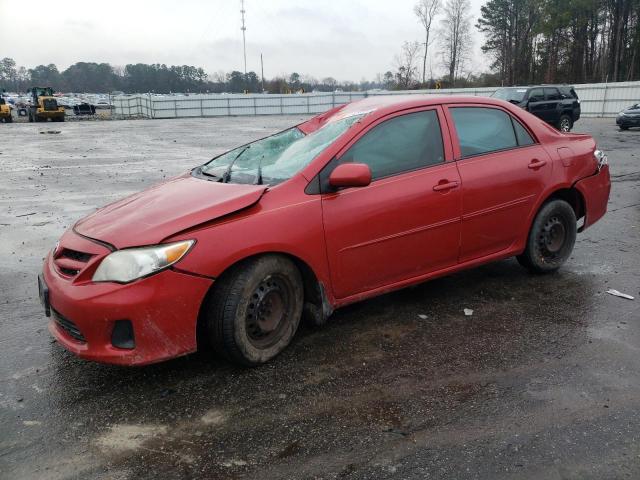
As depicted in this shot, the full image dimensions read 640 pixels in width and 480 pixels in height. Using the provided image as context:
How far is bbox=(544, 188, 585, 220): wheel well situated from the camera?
4875 millimetres

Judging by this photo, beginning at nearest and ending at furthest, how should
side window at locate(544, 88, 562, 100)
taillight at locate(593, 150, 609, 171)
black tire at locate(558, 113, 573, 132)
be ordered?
1. taillight at locate(593, 150, 609, 171)
2. side window at locate(544, 88, 562, 100)
3. black tire at locate(558, 113, 573, 132)

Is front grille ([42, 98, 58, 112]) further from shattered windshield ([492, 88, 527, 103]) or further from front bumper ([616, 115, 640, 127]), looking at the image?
front bumper ([616, 115, 640, 127])

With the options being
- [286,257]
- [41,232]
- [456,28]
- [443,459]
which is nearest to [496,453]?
[443,459]

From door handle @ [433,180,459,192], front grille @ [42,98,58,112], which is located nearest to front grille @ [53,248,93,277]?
door handle @ [433,180,459,192]

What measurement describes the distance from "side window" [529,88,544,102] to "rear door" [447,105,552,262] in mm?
16886

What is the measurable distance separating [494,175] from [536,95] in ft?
58.2

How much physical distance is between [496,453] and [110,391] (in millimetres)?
2159

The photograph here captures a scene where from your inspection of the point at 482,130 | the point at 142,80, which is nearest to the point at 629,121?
the point at 482,130

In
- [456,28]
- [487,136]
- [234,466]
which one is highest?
[456,28]

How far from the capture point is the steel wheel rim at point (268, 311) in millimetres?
3299

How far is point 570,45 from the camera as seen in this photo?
6038 centimetres

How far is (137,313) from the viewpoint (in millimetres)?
2916

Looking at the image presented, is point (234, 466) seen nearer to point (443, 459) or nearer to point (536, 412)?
point (443, 459)

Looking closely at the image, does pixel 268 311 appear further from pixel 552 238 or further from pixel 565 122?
pixel 565 122
